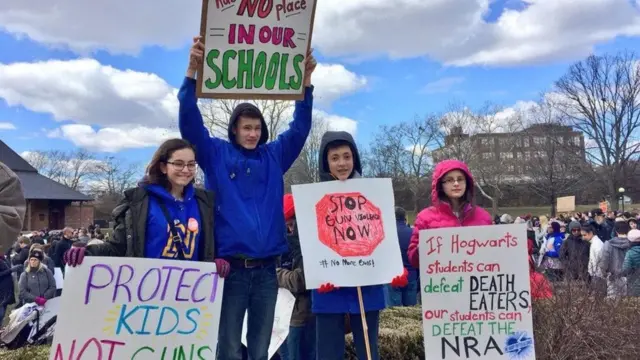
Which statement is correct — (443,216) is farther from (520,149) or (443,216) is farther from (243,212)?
(520,149)

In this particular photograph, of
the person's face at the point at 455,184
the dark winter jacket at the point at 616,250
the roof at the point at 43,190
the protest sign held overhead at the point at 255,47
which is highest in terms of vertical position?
the roof at the point at 43,190

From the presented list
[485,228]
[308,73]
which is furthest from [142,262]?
[485,228]

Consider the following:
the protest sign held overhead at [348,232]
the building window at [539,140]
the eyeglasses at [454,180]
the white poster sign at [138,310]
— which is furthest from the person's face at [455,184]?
the building window at [539,140]

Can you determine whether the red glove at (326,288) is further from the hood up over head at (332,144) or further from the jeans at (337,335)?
the hood up over head at (332,144)

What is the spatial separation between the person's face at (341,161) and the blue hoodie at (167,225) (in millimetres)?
1110

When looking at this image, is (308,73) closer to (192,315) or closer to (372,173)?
(192,315)

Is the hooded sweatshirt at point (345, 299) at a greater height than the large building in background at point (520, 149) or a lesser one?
lesser

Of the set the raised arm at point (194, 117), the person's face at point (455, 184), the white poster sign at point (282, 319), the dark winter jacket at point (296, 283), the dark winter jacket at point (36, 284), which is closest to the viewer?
the raised arm at point (194, 117)

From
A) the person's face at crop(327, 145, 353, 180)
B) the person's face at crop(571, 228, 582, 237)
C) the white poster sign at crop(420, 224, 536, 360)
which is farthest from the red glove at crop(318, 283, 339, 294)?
the person's face at crop(571, 228, 582, 237)

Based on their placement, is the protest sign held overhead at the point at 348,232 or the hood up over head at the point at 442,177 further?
the hood up over head at the point at 442,177

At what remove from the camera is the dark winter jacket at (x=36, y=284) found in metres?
9.05

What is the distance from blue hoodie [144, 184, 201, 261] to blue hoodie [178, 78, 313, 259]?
→ 0.20 m

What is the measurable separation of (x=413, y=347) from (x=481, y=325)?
1.56 m

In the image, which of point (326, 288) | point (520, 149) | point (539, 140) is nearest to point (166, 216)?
point (326, 288)
